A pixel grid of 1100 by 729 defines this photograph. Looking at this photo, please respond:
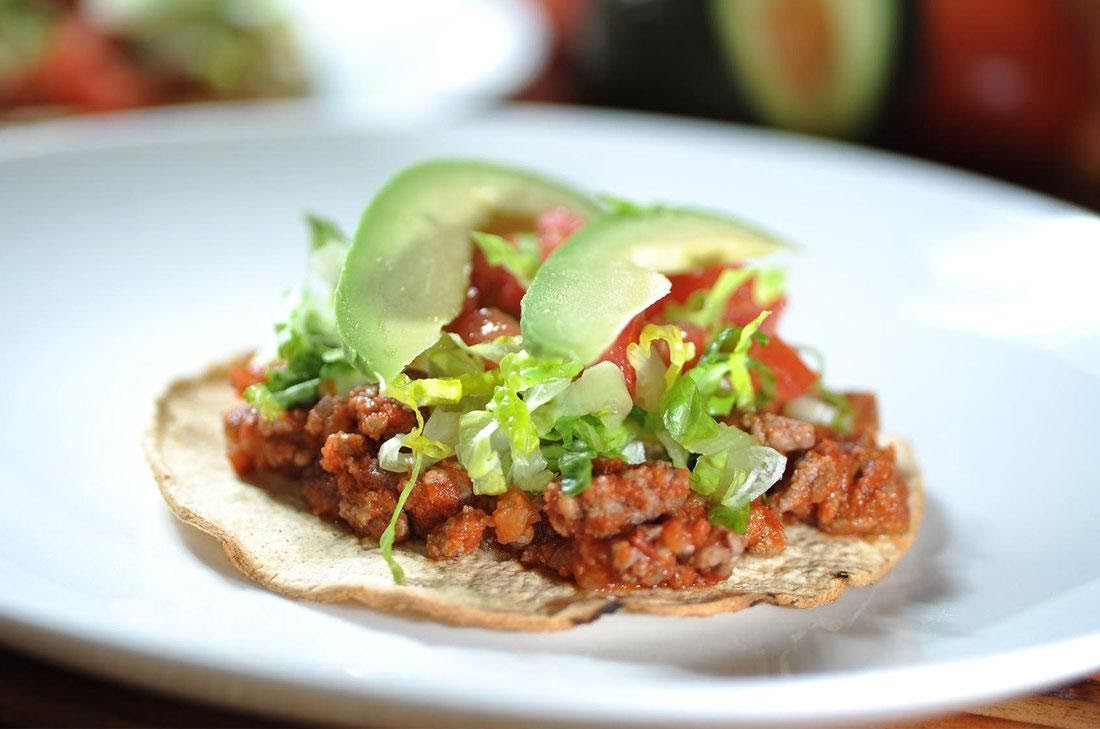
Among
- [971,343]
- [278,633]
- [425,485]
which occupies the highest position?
[971,343]

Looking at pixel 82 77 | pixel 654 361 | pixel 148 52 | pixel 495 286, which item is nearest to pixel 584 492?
pixel 654 361

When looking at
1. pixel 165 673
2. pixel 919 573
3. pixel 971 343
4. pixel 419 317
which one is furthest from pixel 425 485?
pixel 971 343

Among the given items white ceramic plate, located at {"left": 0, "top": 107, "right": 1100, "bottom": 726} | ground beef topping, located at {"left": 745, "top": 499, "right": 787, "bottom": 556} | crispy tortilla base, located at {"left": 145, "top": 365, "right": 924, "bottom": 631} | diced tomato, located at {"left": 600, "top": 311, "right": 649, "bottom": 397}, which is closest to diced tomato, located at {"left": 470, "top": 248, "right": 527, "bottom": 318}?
diced tomato, located at {"left": 600, "top": 311, "right": 649, "bottom": 397}

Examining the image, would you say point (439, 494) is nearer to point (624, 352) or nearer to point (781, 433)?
point (624, 352)

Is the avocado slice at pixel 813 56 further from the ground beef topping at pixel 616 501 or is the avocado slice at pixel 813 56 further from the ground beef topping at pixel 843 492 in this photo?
the ground beef topping at pixel 616 501

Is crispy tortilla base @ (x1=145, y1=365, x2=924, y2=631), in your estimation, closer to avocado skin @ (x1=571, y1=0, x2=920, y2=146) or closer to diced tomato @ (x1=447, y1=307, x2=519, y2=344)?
diced tomato @ (x1=447, y1=307, x2=519, y2=344)

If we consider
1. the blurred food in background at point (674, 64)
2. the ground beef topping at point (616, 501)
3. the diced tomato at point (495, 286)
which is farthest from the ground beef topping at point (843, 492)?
the blurred food in background at point (674, 64)

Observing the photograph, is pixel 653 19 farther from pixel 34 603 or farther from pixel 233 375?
pixel 34 603
